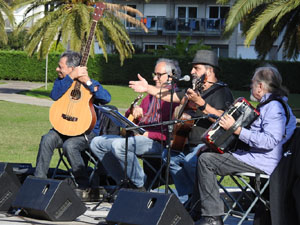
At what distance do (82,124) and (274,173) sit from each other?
3.25 meters

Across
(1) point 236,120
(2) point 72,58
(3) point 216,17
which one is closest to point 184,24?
(3) point 216,17

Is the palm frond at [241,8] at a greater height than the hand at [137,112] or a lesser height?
greater

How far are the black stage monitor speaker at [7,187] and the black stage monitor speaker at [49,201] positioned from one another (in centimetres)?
31

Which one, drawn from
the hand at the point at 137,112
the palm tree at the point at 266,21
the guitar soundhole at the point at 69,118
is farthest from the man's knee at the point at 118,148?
the palm tree at the point at 266,21

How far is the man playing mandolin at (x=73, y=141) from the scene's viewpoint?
7.96 meters

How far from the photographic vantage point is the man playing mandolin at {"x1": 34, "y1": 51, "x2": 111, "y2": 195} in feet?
26.1

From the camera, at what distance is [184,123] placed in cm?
682

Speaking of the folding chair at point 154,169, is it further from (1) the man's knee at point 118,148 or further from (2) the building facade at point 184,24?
(2) the building facade at point 184,24

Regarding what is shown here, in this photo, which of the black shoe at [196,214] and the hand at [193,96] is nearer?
the hand at [193,96]

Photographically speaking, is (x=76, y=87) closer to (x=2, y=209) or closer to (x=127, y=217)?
(x=2, y=209)

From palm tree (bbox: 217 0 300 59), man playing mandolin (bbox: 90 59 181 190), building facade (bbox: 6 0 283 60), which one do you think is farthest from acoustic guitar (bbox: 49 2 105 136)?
building facade (bbox: 6 0 283 60)

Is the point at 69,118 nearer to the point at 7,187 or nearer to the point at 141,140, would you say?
the point at 141,140

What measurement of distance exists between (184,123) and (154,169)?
32.2 inches

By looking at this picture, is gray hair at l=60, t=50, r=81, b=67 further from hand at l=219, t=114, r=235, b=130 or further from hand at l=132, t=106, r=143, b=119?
hand at l=219, t=114, r=235, b=130
